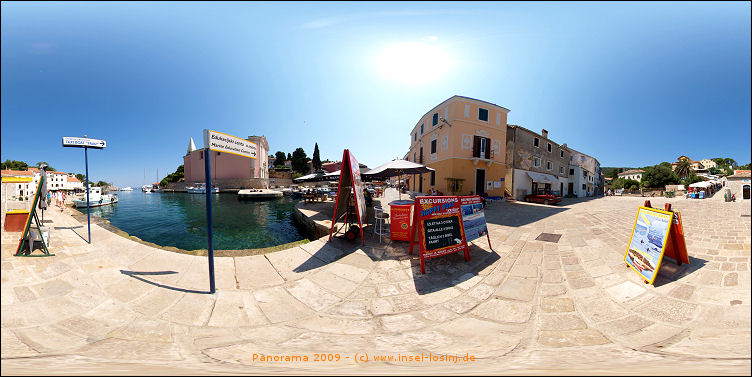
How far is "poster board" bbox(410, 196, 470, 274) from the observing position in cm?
460

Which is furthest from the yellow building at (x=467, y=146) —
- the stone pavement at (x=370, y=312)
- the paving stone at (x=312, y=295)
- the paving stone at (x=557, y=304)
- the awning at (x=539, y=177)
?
the paving stone at (x=312, y=295)

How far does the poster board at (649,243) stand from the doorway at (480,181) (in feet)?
40.6

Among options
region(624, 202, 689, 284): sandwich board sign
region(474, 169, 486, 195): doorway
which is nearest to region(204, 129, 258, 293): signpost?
region(624, 202, 689, 284): sandwich board sign

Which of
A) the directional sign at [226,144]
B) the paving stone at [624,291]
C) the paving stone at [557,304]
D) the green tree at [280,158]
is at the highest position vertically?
the green tree at [280,158]

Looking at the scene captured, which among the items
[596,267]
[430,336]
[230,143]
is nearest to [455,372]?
[430,336]

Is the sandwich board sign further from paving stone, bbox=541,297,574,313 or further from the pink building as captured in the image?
the pink building

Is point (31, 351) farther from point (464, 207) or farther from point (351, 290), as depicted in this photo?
point (464, 207)

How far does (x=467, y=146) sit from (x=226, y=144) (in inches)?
616

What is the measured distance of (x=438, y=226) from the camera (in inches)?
189

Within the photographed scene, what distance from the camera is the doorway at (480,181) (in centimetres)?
1692

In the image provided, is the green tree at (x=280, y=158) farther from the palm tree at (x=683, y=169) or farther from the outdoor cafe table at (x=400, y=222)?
the palm tree at (x=683, y=169)

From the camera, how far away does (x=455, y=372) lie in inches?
92.9

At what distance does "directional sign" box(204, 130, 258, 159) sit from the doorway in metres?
15.9

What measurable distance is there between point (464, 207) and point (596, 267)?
8.30 ft
